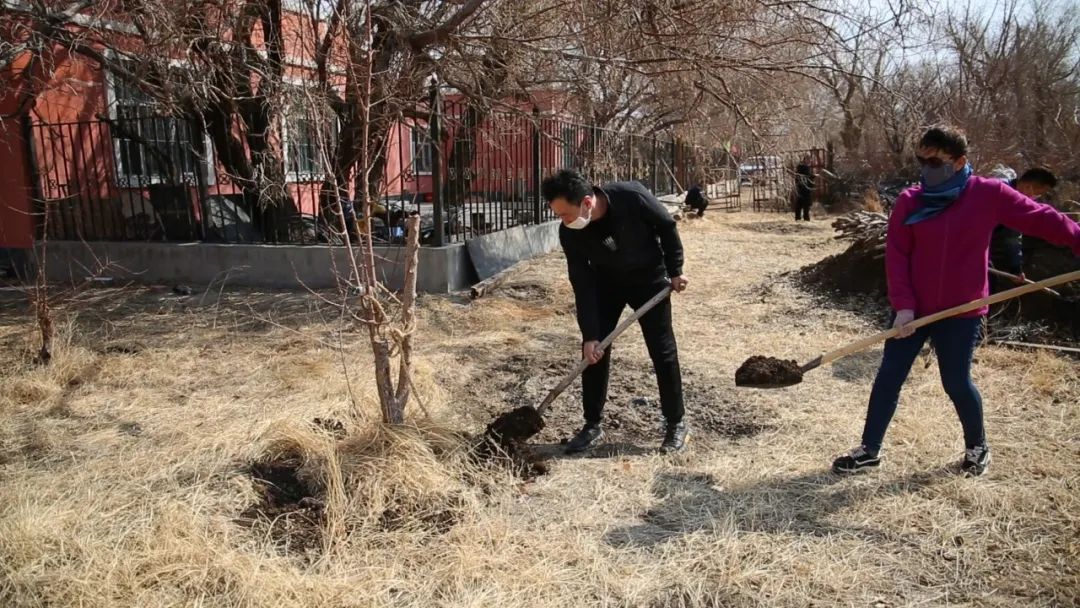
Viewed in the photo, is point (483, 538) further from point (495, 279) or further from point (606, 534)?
point (495, 279)

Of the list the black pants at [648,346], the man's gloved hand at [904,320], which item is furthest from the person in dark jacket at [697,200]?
the man's gloved hand at [904,320]

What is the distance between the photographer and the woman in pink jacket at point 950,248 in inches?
123

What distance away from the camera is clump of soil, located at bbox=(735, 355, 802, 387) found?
12.1 feet

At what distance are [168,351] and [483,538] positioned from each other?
13.6 ft

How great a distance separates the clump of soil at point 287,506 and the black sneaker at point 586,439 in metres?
1.34

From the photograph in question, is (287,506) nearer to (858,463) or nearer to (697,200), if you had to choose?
(858,463)

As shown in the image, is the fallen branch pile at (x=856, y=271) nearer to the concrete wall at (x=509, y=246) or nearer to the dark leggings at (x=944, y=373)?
the concrete wall at (x=509, y=246)

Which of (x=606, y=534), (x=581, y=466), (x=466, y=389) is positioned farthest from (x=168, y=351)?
(x=606, y=534)

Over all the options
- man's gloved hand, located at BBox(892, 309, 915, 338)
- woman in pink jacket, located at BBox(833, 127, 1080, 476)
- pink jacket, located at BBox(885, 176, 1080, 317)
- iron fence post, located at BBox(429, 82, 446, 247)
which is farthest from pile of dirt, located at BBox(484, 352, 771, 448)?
iron fence post, located at BBox(429, 82, 446, 247)

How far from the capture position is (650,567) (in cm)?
283

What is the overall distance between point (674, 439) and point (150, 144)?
8.47 m

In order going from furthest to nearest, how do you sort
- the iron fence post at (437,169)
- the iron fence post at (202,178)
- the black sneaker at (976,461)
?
the iron fence post at (202,178) < the iron fence post at (437,169) < the black sneaker at (976,461)

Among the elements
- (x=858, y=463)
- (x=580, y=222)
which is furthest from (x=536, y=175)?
(x=858, y=463)

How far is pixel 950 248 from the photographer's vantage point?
10.5 ft
